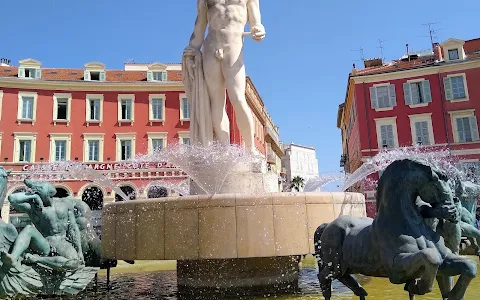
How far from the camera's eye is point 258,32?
27.0ft

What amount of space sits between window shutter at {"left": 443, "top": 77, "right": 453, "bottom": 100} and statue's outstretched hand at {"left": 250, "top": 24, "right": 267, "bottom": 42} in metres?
30.2

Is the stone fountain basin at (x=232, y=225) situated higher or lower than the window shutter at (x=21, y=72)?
lower

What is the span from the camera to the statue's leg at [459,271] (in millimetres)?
A: 3129

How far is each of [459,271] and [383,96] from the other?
34151mm

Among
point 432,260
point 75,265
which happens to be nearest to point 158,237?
point 75,265

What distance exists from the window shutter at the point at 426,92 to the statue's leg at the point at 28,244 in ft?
112

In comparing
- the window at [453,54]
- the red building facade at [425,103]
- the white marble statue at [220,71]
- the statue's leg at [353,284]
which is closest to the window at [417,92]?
the red building facade at [425,103]

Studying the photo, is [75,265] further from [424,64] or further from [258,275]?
[424,64]

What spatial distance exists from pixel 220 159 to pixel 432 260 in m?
4.71

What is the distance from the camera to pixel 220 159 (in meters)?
7.38

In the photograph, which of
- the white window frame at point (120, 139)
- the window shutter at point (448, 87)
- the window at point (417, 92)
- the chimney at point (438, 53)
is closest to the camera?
the window shutter at point (448, 87)

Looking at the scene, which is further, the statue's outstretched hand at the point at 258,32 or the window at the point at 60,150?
the window at the point at 60,150

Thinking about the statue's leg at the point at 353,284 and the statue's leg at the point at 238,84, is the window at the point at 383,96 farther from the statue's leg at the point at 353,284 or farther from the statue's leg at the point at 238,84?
the statue's leg at the point at 353,284

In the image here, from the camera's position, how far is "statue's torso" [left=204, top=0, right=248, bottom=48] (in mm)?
8109
